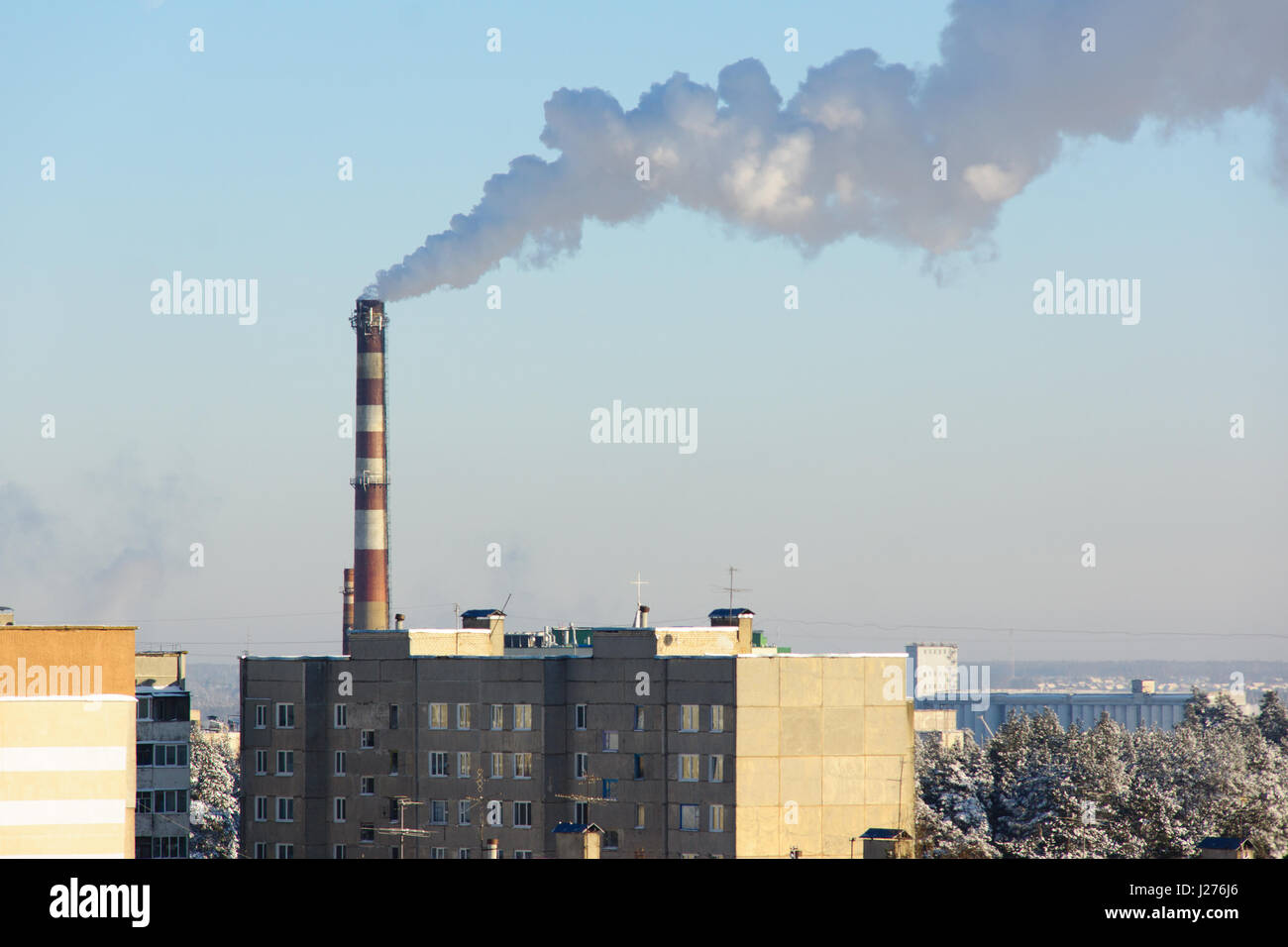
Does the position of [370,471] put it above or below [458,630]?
above

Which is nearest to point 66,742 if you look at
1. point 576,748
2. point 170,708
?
point 170,708

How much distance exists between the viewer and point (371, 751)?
8500cm

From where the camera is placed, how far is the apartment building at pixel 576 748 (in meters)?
76.2

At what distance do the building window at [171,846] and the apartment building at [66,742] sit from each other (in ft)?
26.2

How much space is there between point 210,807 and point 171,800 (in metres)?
33.3

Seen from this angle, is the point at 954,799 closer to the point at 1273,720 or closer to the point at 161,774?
the point at 161,774

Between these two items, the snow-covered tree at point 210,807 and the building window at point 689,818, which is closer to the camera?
the building window at point 689,818

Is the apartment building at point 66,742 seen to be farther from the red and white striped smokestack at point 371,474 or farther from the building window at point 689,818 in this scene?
the red and white striped smokestack at point 371,474

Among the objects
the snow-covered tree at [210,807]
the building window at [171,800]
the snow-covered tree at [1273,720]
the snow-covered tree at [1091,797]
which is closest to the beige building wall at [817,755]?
the snow-covered tree at [1091,797]

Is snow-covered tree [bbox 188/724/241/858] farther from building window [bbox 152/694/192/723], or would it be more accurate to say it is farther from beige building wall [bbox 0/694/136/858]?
beige building wall [bbox 0/694/136/858]

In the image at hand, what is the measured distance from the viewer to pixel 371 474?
13625cm
